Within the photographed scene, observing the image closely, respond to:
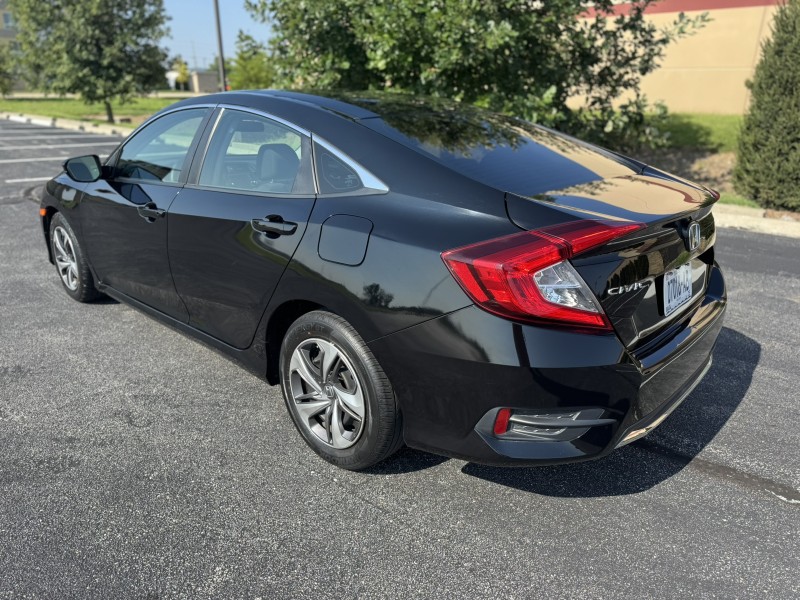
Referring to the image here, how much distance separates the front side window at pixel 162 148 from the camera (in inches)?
141

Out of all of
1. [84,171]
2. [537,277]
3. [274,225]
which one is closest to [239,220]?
[274,225]

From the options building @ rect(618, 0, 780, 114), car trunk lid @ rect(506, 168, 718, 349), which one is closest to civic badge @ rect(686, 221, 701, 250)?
car trunk lid @ rect(506, 168, 718, 349)

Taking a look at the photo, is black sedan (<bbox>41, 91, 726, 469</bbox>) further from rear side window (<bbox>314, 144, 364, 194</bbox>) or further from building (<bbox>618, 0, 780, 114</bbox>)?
building (<bbox>618, 0, 780, 114</bbox>)

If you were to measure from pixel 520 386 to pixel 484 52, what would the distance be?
638 centimetres

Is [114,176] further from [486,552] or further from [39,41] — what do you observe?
[39,41]

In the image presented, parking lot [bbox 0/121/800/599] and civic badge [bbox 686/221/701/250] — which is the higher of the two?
civic badge [bbox 686/221/701/250]

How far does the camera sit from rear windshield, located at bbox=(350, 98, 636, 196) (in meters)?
2.66

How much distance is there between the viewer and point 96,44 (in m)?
21.3

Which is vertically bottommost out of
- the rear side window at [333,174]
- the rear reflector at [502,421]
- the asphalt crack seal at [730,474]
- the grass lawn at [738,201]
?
the asphalt crack seal at [730,474]

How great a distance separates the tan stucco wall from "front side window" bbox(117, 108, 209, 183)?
13.7 meters

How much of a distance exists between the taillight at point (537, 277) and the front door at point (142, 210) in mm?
1967

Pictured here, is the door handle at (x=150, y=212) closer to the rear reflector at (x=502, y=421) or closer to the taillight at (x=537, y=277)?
the taillight at (x=537, y=277)

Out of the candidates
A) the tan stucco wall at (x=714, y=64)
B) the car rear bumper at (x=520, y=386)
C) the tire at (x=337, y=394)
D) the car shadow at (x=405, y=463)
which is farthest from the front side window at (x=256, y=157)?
the tan stucco wall at (x=714, y=64)

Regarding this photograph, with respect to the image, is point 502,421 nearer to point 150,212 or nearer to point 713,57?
point 150,212
